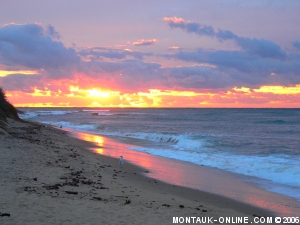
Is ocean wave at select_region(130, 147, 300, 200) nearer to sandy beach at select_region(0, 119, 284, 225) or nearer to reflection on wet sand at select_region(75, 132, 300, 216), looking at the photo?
reflection on wet sand at select_region(75, 132, 300, 216)

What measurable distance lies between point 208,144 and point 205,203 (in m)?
19.6

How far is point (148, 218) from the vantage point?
758 cm

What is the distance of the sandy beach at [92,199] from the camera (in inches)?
286

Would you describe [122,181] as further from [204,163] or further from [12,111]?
[12,111]

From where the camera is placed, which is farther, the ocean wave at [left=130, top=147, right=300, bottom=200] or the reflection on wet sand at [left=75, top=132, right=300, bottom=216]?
the ocean wave at [left=130, top=147, right=300, bottom=200]

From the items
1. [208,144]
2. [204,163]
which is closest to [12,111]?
[208,144]

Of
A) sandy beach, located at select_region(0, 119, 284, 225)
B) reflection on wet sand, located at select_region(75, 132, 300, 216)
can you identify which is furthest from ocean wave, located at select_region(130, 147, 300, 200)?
sandy beach, located at select_region(0, 119, 284, 225)

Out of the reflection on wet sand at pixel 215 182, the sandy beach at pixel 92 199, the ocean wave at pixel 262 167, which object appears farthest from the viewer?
the ocean wave at pixel 262 167

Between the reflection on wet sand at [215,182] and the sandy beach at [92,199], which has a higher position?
the sandy beach at [92,199]

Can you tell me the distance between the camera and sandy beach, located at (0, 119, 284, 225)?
7254 millimetres

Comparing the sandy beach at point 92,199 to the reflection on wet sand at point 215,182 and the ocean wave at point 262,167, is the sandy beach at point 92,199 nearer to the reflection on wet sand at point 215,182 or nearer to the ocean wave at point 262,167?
the reflection on wet sand at point 215,182

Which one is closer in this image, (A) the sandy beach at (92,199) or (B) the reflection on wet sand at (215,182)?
(A) the sandy beach at (92,199)

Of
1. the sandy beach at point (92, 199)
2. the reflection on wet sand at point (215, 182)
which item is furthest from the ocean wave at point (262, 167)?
the sandy beach at point (92, 199)

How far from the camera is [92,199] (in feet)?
28.9
